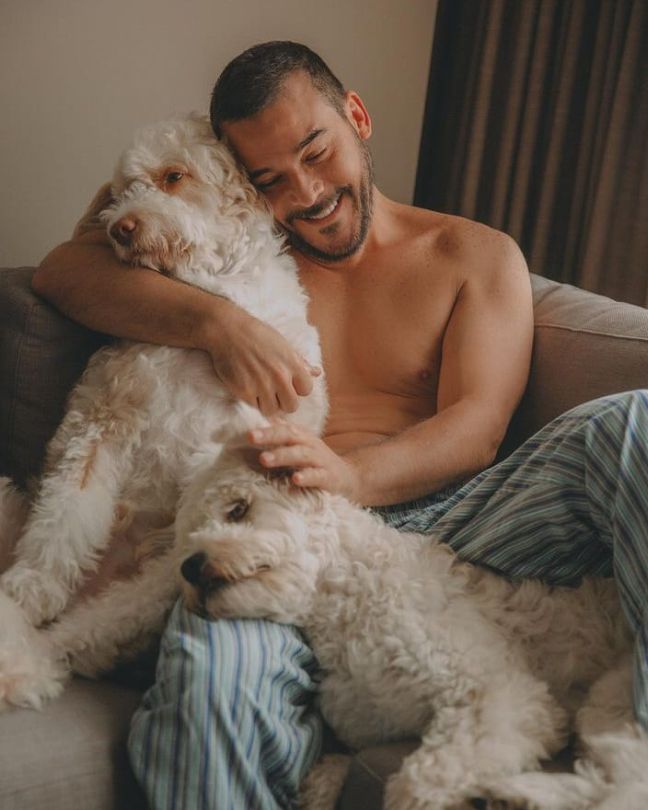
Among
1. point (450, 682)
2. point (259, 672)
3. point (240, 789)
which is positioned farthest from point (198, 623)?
point (450, 682)

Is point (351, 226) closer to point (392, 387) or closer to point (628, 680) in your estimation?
point (392, 387)

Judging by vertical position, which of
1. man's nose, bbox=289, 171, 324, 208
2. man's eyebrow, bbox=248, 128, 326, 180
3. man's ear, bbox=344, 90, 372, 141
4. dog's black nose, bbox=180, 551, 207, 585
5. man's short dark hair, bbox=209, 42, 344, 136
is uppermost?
man's short dark hair, bbox=209, 42, 344, 136

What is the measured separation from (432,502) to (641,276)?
4.09 ft

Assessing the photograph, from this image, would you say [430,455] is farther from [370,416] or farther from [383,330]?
[383,330]

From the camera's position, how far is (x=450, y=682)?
121cm

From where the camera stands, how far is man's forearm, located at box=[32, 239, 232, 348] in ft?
5.42

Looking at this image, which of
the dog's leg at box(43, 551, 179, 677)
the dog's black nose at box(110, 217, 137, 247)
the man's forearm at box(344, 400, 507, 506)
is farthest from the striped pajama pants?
the dog's black nose at box(110, 217, 137, 247)

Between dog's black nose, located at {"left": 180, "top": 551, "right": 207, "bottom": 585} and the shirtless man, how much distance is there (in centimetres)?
7

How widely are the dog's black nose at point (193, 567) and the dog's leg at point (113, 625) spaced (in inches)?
7.4

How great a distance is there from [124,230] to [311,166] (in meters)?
0.48

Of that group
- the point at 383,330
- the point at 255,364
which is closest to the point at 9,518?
the point at 255,364

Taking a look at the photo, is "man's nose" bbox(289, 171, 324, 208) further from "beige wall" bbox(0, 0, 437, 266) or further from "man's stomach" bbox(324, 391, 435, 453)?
"beige wall" bbox(0, 0, 437, 266)

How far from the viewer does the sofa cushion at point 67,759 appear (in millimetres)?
1176

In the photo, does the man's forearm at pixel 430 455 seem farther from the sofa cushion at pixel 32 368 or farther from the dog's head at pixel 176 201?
the sofa cushion at pixel 32 368
